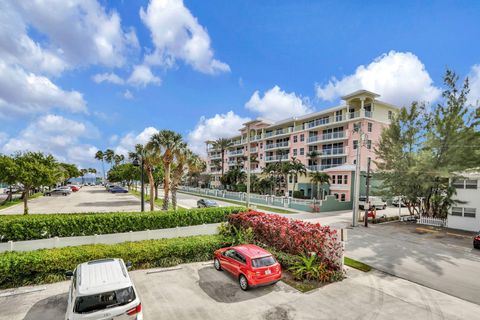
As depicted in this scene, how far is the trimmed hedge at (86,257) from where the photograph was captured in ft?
32.6

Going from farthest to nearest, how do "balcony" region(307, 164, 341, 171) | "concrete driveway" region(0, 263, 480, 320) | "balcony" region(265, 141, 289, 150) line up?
1. "balcony" region(265, 141, 289, 150)
2. "balcony" region(307, 164, 341, 171)
3. "concrete driveway" region(0, 263, 480, 320)

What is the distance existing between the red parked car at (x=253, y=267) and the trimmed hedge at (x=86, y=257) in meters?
3.12

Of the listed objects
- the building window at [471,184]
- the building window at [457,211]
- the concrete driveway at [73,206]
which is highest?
the building window at [471,184]

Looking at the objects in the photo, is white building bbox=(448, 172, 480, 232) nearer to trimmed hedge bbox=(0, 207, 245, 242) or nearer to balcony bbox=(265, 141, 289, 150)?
trimmed hedge bbox=(0, 207, 245, 242)

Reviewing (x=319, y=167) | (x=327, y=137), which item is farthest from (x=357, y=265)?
(x=327, y=137)

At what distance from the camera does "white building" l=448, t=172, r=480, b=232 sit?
22578 millimetres

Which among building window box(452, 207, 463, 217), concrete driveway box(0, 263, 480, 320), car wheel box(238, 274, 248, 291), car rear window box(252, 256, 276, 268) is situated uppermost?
building window box(452, 207, 463, 217)

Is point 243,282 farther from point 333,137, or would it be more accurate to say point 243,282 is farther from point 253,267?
point 333,137

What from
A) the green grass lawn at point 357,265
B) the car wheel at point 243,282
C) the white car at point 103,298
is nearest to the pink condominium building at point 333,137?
the green grass lawn at point 357,265

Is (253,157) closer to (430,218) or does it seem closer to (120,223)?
(430,218)

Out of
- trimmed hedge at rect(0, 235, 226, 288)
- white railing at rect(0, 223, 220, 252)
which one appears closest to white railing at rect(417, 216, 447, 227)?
white railing at rect(0, 223, 220, 252)

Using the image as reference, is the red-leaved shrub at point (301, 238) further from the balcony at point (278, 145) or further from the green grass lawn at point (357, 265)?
the balcony at point (278, 145)

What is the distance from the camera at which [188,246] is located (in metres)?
13.3

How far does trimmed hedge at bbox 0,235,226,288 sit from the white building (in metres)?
23.8
